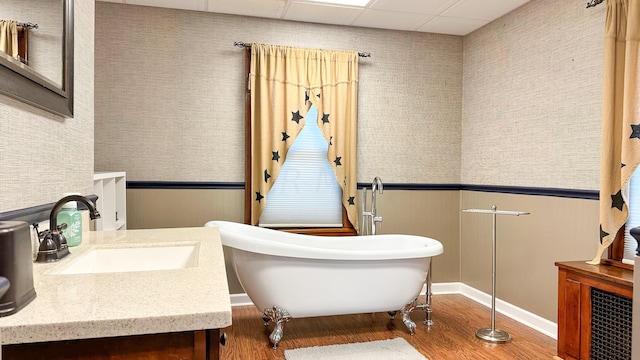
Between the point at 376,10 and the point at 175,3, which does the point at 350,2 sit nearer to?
the point at 376,10

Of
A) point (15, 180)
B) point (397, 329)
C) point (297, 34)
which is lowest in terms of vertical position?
point (397, 329)

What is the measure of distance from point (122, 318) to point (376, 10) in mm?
3193

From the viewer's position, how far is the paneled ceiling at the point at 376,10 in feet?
10.8

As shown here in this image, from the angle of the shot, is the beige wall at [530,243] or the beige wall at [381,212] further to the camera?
the beige wall at [381,212]

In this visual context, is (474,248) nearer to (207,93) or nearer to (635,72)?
(635,72)

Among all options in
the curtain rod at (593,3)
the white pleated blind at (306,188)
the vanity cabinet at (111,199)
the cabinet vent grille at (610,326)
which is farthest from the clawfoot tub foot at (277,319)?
the curtain rod at (593,3)

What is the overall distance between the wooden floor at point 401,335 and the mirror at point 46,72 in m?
1.74

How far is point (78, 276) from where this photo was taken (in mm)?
1057

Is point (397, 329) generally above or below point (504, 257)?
below

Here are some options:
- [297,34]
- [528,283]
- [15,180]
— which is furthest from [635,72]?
[15,180]

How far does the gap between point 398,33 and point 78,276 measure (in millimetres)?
3510

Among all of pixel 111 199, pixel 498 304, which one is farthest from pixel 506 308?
pixel 111 199

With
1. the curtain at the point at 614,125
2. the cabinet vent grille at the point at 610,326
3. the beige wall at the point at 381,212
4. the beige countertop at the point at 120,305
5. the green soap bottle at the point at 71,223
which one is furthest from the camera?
the beige wall at the point at 381,212

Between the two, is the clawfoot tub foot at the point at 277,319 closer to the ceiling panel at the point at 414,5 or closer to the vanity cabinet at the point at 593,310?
the vanity cabinet at the point at 593,310
